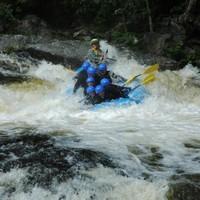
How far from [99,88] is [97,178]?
11.4ft

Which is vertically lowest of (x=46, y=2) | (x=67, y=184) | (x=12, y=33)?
(x=67, y=184)

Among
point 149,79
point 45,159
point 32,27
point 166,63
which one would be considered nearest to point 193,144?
point 45,159

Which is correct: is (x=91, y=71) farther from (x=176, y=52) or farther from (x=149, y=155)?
(x=176, y=52)

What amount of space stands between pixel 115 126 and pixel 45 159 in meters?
2.09

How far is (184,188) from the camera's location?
4660mm

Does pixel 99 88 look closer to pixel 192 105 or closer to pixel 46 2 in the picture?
pixel 192 105

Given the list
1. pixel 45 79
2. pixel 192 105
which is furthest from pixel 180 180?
pixel 45 79

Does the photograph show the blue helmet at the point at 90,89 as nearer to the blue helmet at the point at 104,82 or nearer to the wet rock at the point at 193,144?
the blue helmet at the point at 104,82

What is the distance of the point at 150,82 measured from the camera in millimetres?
9422

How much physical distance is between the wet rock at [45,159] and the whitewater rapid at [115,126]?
0.12 metres

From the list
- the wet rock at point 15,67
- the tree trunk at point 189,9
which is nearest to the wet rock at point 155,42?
the tree trunk at point 189,9

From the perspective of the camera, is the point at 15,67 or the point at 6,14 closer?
the point at 15,67

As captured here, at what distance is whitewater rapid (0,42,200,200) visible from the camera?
468 centimetres

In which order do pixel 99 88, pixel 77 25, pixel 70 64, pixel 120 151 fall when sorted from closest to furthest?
1. pixel 120 151
2. pixel 99 88
3. pixel 70 64
4. pixel 77 25
